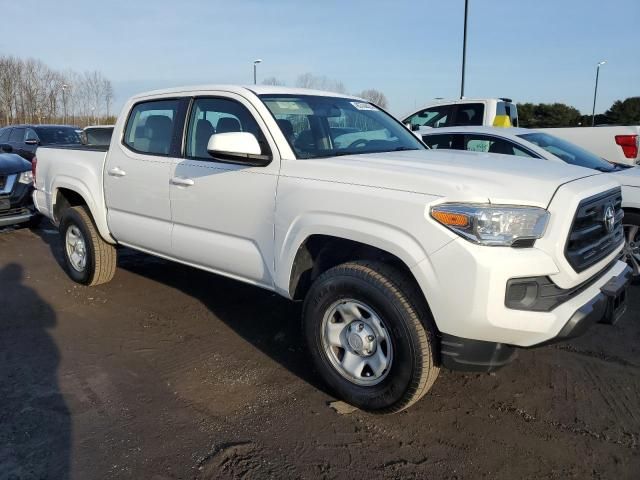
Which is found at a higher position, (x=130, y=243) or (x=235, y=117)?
(x=235, y=117)

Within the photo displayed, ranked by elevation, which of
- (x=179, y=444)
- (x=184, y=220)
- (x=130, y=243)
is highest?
(x=184, y=220)

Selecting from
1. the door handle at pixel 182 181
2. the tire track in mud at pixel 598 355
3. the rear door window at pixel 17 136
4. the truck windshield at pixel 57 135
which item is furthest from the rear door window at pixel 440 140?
the rear door window at pixel 17 136

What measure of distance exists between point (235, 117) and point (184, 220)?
0.88 metres

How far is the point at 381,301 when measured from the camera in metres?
2.84

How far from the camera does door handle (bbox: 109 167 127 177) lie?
4695 millimetres

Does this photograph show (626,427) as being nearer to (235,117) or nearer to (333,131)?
(333,131)

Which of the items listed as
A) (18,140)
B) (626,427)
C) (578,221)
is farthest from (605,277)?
(18,140)

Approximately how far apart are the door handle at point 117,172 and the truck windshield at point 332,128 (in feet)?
5.34

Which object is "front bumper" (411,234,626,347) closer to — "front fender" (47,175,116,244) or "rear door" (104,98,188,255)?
"rear door" (104,98,188,255)

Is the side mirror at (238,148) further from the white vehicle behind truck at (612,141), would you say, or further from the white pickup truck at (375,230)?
the white vehicle behind truck at (612,141)

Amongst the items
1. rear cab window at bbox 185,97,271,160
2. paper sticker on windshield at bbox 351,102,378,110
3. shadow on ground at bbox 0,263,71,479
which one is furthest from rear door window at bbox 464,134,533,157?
shadow on ground at bbox 0,263,71,479

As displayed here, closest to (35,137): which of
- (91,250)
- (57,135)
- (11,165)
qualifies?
(57,135)

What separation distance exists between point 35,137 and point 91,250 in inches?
354

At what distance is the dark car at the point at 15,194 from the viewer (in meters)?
7.70
